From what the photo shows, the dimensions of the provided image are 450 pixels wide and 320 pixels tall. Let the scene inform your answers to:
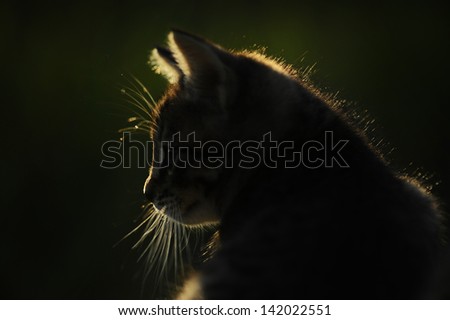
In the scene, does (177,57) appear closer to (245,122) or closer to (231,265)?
(245,122)

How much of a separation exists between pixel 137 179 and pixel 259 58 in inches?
95.6

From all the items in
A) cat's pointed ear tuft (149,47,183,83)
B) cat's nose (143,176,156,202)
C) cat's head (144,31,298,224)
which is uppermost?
cat's pointed ear tuft (149,47,183,83)

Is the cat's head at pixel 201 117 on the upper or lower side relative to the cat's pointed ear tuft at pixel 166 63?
lower

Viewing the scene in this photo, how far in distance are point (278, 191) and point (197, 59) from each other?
547mm

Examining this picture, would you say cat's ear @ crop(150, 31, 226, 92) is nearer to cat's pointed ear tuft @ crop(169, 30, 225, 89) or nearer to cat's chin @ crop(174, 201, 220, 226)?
cat's pointed ear tuft @ crop(169, 30, 225, 89)

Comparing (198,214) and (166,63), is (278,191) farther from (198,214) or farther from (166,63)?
(166,63)

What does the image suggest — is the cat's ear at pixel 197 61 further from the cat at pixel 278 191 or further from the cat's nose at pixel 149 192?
the cat's nose at pixel 149 192

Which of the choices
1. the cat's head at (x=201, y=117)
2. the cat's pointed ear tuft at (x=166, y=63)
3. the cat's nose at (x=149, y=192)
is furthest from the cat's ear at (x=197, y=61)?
the cat's nose at (x=149, y=192)

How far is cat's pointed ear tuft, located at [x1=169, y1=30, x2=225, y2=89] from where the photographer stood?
2.67 metres

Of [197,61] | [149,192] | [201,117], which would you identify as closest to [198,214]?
[149,192]

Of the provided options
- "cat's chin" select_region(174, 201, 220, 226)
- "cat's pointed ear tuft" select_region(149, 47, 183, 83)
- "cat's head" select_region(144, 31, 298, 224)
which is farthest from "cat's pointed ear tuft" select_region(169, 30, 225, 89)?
"cat's chin" select_region(174, 201, 220, 226)

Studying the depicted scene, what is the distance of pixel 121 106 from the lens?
11.7 feet

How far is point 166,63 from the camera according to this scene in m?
3.24

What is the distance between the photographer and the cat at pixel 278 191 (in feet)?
7.38
